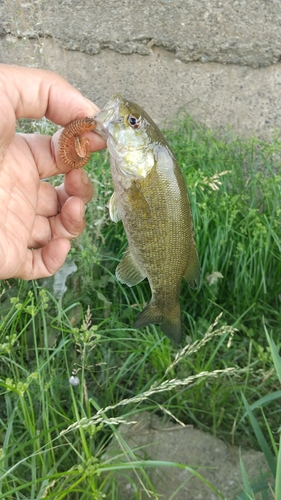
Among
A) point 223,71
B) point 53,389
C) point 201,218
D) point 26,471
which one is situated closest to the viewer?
point 26,471

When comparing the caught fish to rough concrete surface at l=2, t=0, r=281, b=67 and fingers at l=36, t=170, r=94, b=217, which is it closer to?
fingers at l=36, t=170, r=94, b=217

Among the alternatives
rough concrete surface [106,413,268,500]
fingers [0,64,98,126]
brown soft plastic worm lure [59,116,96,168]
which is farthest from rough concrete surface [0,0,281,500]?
rough concrete surface [106,413,268,500]

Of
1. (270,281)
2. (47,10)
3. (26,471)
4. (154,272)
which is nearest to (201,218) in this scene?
(270,281)

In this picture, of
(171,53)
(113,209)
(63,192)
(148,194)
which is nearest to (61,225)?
(63,192)

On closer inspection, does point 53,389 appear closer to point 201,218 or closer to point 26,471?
point 26,471

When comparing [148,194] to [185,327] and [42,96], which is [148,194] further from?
[185,327]

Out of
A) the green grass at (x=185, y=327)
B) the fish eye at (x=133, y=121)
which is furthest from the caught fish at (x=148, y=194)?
the green grass at (x=185, y=327)
